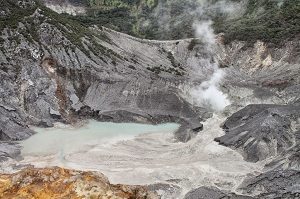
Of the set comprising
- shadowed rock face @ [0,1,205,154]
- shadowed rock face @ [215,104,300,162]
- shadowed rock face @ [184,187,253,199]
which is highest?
shadowed rock face @ [0,1,205,154]

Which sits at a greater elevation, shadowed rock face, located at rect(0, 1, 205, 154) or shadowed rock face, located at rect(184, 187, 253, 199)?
shadowed rock face, located at rect(0, 1, 205, 154)

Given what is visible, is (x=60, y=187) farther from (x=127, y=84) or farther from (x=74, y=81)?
(x=74, y=81)

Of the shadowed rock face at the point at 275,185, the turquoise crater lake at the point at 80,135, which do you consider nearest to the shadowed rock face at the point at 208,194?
the shadowed rock face at the point at 275,185

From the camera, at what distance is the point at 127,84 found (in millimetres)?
80688

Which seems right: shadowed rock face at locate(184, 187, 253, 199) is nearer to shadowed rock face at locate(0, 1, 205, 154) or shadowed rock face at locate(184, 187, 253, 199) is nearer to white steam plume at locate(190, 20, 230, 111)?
shadowed rock face at locate(0, 1, 205, 154)

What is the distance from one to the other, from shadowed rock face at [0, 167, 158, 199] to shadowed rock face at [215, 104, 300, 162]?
30730 mm

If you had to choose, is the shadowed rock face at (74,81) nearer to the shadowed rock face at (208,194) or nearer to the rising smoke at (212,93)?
the rising smoke at (212,93)

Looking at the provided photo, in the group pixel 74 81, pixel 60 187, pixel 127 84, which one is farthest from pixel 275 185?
pixel 74 81

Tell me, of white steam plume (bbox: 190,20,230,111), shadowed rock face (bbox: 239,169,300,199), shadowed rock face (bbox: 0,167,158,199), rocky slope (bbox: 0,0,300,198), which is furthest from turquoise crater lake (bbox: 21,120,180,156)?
shadowed rock face (bbox: 0,167,158,199)

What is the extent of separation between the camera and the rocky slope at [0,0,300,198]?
199ft

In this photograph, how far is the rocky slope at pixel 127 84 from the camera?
199 ft

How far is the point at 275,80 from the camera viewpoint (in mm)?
83000

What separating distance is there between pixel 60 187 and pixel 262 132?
35805mm

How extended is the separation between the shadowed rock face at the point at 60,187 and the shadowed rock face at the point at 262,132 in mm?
30730
